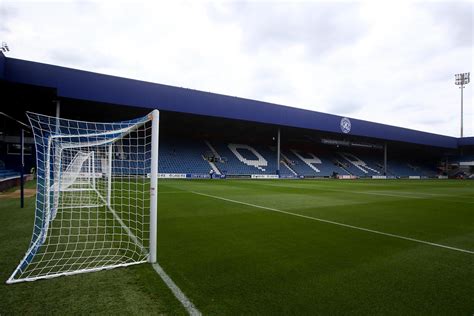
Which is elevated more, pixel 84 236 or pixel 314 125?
pixel 314 125

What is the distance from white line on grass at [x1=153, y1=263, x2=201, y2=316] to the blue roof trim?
2047 cm

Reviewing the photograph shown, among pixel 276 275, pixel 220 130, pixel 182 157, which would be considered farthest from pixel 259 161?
pixel 276 275

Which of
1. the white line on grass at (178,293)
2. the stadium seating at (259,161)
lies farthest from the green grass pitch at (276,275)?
the stadium seating at (259,161)

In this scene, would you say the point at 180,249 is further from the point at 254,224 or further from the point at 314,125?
the point at 314,125

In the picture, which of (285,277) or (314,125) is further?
(314,125)

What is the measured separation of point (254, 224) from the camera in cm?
609

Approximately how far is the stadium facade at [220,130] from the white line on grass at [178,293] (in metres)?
18.4

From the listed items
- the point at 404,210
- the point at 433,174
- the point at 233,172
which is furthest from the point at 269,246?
the point at 433,174

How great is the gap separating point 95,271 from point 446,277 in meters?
4.25

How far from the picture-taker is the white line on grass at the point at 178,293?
2.34 m

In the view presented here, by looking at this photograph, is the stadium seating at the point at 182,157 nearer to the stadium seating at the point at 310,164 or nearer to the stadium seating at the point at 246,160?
the stadium seating at the point at 246,160

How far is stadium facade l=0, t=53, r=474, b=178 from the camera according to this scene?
65.1 ft

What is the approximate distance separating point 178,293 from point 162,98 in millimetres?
22536

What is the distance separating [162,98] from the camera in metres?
23.4
